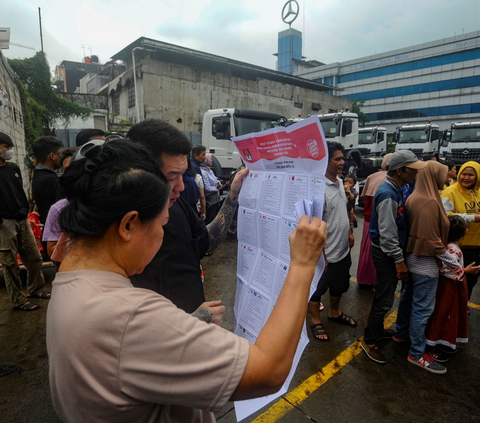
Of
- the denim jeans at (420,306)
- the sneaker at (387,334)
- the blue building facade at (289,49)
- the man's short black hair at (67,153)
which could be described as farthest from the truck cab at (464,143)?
the blue building facade at (289,49)

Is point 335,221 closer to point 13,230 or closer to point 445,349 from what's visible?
point 445,349

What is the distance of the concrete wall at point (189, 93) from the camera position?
19766mm

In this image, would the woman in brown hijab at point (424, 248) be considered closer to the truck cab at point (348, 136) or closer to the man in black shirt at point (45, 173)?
the man in black shirt at point (45, 173)

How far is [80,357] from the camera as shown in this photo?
A: 0.65 meters

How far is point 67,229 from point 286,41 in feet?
244

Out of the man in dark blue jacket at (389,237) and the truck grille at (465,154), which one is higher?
the truck grille at (465,154)

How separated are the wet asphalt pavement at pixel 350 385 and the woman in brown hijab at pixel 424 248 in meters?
0.20

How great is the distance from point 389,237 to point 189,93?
21130 millimetres

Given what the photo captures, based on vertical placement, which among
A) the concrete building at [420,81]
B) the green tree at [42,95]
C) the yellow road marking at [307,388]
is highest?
the concrete building at [420,81]

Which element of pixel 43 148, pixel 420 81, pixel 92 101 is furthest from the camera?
pixel 420 81

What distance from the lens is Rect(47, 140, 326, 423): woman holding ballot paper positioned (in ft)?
2.12

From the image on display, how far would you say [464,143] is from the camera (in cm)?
1593

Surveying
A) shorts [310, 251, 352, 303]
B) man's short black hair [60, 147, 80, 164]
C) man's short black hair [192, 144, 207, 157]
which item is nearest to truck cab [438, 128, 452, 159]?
man's short black hair [192, 144, 207, 157]

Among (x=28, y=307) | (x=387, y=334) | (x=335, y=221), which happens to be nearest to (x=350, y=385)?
(x=387, y=334)
